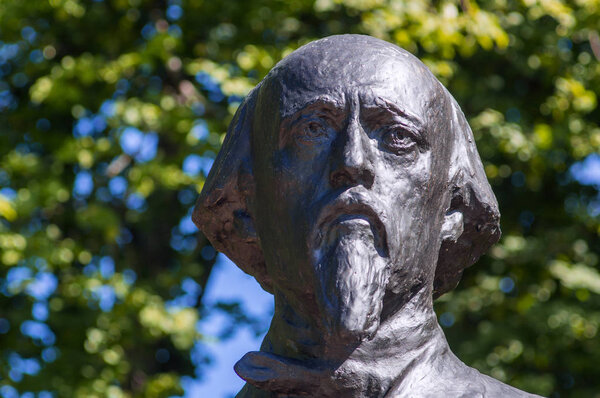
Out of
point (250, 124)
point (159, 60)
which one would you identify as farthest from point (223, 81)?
point (250, 124)

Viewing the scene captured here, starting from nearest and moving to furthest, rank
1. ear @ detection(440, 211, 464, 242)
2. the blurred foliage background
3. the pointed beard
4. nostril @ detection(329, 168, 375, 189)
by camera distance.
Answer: the pointed beard
nostril @ detection(329, 168, 375, 189)
ear @ detection(440, 211, 464, 242)
the blurred foliage background

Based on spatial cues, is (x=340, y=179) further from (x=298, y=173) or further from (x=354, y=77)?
(x=354, y=77)

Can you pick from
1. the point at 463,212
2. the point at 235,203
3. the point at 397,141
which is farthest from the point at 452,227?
the point at 235,203

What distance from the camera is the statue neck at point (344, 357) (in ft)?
9.59

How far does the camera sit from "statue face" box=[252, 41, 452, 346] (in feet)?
9.36

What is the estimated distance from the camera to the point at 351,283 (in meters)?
2.80

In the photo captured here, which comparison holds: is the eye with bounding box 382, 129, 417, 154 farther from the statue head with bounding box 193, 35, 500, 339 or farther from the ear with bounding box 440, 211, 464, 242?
the ear with bounding box 440, 211, 464, 242

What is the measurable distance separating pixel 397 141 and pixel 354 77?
213mm

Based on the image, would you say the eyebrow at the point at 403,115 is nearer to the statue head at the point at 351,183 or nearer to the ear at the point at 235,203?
the statue head at the point at 351,183

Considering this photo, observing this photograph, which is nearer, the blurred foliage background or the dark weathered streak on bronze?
the dark weathered streak on bronze

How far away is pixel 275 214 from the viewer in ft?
9.97

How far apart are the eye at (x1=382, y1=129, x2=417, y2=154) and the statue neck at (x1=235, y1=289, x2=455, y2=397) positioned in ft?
1.38

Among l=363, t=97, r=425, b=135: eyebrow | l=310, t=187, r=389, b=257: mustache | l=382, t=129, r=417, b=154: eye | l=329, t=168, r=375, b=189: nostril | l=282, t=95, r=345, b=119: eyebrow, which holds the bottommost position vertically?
l=310, t=187, r=389, b=257: mustache

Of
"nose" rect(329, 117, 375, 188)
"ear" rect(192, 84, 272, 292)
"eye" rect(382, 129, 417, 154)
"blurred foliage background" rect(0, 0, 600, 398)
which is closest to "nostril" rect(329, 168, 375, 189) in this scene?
"nose" rect(329, 117, 375, 188)
